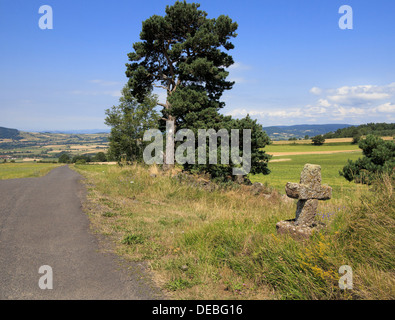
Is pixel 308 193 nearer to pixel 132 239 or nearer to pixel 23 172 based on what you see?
pixel 132 239

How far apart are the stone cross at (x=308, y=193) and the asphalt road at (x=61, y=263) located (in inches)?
131

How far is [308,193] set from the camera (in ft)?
16.4

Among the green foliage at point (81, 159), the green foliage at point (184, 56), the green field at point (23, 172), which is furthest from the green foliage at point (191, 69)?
the green foliage at point (81, 159)

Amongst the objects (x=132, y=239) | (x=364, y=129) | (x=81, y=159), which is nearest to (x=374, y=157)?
(x=132, y=239)

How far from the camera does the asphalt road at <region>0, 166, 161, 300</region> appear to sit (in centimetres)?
353

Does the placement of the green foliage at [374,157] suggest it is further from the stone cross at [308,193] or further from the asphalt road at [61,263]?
the asphalt road at [61,263]

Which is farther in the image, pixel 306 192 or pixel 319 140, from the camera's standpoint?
pixel 319 140

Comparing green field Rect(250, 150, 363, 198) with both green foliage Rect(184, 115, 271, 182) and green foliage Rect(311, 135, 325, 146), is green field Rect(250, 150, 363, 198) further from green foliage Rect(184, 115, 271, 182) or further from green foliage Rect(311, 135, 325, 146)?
green foliage Rect(311, 135, 325, 146)

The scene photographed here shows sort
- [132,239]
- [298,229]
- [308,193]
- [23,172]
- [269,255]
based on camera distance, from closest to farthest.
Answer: [269,255], [298,229], [308,193], [132,239], [23,172]

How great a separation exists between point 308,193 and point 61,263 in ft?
17.0

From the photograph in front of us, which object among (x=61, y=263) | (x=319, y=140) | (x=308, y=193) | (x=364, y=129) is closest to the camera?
(x=61, y=263)

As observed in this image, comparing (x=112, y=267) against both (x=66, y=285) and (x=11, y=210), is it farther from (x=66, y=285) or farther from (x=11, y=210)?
(x=11, y=210)

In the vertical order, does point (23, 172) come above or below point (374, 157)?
below

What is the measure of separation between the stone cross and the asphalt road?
3337mm
